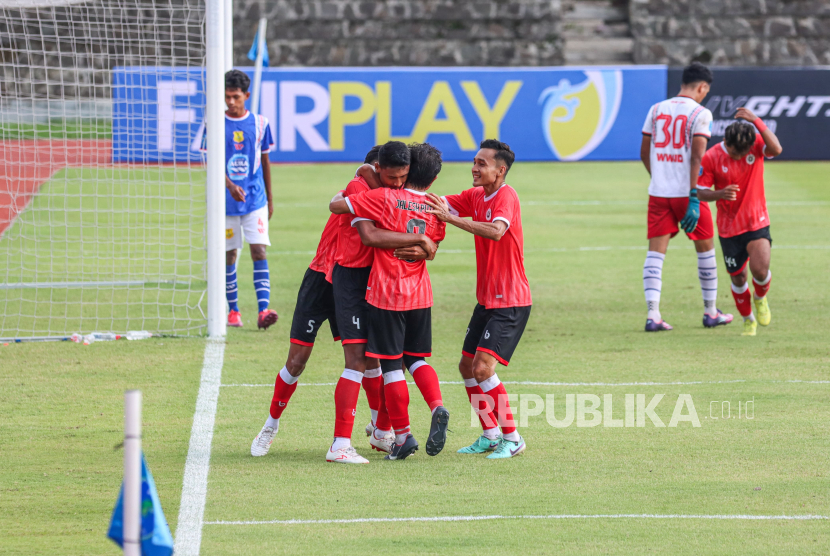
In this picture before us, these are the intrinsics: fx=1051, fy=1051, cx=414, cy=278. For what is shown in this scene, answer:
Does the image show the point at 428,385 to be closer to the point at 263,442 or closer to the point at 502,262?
the point at 502,262

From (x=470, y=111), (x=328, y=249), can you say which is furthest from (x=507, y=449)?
(x=470, y=111)

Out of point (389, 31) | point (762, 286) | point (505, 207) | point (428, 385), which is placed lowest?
point (762, 286)

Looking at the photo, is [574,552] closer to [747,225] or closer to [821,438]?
[821,438]

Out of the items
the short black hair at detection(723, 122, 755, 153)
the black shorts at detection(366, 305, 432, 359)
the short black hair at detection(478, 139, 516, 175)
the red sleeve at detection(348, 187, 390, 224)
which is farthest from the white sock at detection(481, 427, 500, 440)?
the short black hair at detection(723, 122, 755, 153)

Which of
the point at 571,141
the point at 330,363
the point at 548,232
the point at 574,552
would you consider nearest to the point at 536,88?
the point at 571,141

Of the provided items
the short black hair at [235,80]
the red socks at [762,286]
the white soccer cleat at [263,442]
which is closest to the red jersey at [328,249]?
the white soccer cleat at [263,442]

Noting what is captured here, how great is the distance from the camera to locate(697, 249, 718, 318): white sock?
9.33 metres

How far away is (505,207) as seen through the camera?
18.9ft

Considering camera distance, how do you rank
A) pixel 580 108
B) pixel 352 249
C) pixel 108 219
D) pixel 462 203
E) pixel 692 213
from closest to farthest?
1. pixel 352 249
2. pixel 462 203
3. pixel 692 213
4. pixel 108 219
5. pixel 580 108

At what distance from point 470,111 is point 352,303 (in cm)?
1651

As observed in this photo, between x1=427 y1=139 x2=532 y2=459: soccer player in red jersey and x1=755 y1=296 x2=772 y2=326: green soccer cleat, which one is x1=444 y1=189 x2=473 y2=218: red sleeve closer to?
x1=427 y1=139 x2=532 y2=459: soccer player in red jersey

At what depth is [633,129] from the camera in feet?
72.3

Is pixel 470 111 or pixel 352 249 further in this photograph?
pixel 470 111

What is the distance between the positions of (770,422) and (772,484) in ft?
3.93
